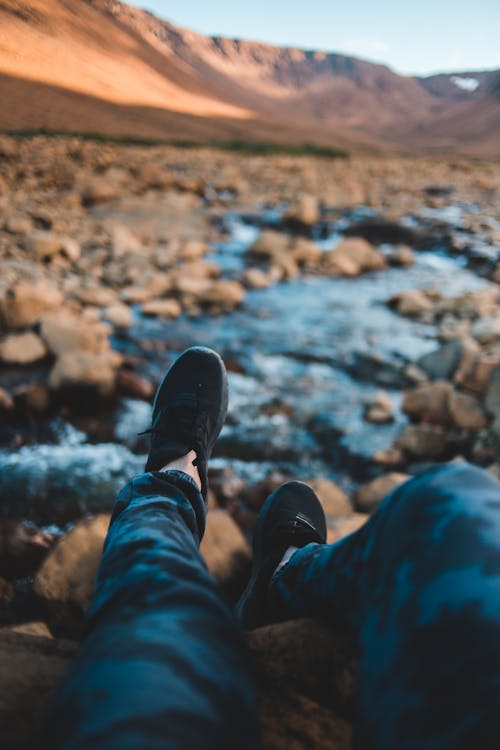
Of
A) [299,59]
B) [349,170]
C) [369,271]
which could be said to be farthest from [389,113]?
[369,271]

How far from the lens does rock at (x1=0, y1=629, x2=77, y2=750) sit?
0.60m

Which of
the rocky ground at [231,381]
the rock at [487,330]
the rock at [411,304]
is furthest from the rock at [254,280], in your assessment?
the rock at [487,330]

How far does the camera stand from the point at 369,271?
5773 mm

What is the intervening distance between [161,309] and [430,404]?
7.23ft

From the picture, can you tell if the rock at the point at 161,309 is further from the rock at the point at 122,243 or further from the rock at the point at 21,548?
the rock at the point at 21,548

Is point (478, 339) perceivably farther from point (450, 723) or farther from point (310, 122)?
point (310, 122)

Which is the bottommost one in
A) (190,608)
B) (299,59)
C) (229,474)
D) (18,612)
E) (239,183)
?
(18,612)

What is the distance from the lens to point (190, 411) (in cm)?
165

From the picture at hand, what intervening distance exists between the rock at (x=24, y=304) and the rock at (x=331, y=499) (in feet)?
7.23

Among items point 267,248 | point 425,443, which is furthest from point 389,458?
point 267,248

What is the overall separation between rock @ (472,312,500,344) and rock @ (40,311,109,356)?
274 centimetres

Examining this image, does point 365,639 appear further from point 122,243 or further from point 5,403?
point 122,243

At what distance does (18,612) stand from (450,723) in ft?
4.54

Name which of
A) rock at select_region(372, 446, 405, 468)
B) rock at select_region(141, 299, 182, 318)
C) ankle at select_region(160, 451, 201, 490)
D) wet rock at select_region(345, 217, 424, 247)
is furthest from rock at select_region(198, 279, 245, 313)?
wet rock at select_region(345, 217, 424, 247)
